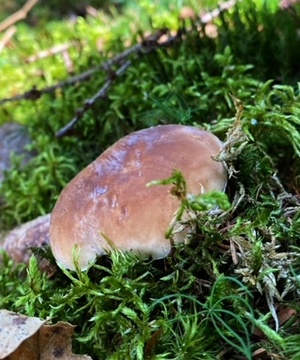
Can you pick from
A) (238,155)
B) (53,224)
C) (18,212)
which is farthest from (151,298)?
(18,212)

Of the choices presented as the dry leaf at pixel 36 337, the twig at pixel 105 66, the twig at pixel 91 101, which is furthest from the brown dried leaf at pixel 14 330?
the twig at pixel 105 66

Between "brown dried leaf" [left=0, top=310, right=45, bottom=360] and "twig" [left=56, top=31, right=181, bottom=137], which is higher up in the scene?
"twig" [left=56, top=31, right=181, bottom=137]

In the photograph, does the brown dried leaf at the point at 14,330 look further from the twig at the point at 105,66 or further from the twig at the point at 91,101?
the twig at the point at 105,66

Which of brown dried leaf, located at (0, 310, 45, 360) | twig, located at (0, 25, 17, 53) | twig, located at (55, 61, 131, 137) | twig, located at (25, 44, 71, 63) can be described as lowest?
brown dried leaf, located at (0, 310, 45, 360)

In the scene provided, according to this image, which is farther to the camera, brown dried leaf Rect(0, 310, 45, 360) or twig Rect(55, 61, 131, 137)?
twig Rect(55, 61, 131, 137)

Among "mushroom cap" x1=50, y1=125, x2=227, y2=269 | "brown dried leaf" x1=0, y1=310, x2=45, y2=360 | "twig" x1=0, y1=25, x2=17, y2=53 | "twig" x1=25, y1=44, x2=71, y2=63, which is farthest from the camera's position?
"twig" x1=0, y1=25, x2=17, y2=53

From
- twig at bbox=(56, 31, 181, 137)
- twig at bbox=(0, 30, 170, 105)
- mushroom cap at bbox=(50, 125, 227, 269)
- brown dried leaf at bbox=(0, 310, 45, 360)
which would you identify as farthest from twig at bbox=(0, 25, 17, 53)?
brown dried leaf at bbox=(0, 310, 45, 360)

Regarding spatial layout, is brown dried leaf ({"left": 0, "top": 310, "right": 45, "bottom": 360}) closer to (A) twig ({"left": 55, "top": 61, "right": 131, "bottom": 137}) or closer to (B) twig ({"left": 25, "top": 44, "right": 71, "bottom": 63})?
(A) twig ({"left": 55, "top": 61, "right": 131, "bottom": 137})
